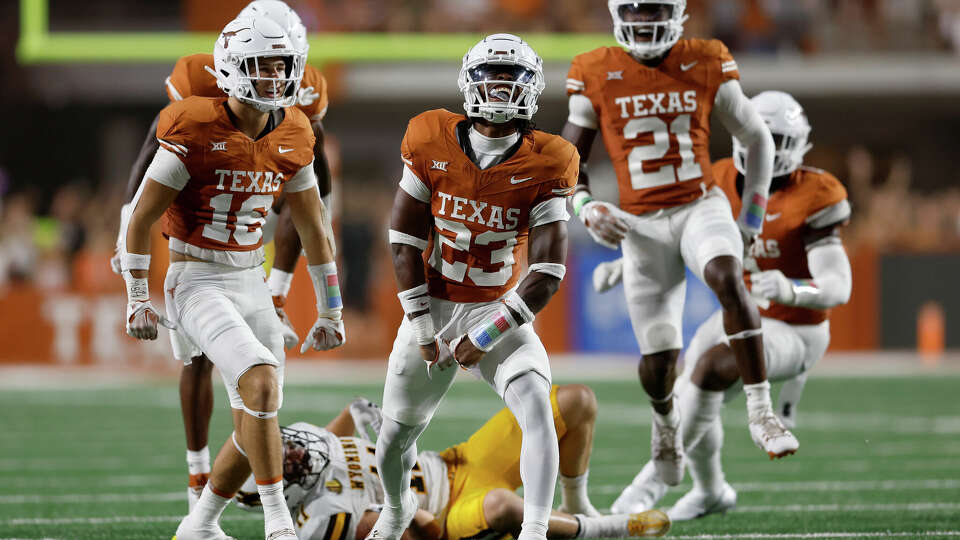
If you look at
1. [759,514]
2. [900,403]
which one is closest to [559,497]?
[759,514]

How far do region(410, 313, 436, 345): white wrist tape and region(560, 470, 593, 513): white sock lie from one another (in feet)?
3.25

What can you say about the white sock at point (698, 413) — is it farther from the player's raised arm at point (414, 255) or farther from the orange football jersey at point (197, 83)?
the orange football jersey at point (197, 83)

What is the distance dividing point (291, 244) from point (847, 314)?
1013 centimetres

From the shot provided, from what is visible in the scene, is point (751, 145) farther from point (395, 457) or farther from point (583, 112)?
point (395, 457)

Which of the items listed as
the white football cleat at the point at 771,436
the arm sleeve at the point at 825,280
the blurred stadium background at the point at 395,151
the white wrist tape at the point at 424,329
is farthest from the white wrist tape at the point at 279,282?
the blurred stadium background at the point at 395,151

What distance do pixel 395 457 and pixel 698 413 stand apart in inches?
62.5

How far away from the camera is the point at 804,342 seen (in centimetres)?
586

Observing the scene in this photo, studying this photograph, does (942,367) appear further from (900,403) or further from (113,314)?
(113,314)

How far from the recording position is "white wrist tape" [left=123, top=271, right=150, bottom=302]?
14.4 ft

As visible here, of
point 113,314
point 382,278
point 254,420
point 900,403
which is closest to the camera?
point 254,420

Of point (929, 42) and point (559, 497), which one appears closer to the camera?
point (559, 497)

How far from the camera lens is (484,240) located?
4.29 metres

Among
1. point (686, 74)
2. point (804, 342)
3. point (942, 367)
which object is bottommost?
point (942, 367)

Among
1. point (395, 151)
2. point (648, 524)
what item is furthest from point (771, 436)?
point (395, 151)
